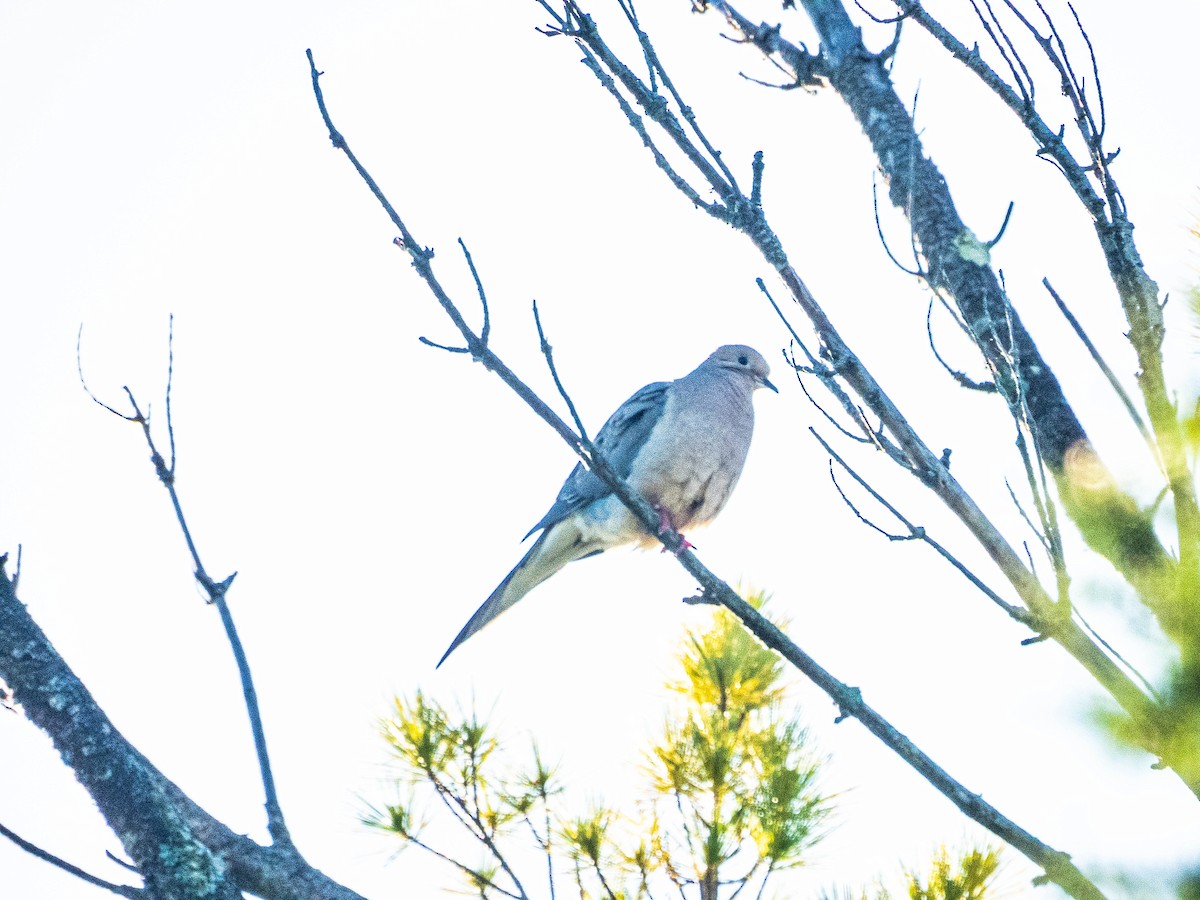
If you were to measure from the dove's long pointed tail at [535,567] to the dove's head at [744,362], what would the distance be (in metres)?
1.17

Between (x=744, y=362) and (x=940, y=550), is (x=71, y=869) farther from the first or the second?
(x=744, y=362)

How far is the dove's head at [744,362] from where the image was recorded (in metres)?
5.57

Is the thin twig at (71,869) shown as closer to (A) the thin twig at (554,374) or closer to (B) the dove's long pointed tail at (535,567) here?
(A) the thin twig at (554,374)

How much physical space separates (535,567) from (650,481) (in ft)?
1.82

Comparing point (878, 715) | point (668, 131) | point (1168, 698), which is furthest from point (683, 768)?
point (1168, 698)

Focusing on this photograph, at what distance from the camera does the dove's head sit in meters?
5.57

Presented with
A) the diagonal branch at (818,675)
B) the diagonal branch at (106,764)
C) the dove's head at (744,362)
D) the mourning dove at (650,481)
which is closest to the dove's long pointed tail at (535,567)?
the mourning dove at (650,481)

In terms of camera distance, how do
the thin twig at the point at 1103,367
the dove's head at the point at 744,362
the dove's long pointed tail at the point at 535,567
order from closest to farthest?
the thin twig at the point at 1103,367 → the dove's long pointed tail at the point at 535,567 → the dove's head at the point at 744,362

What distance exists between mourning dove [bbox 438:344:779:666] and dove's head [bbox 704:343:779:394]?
47 cm

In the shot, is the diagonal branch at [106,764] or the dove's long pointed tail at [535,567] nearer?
the diagonal branch at [106,764]

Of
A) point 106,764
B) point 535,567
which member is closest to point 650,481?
point 535,567

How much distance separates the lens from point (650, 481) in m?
4.66

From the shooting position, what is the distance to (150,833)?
2092 millimetres

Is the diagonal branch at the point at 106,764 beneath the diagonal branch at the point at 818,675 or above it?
beneath
